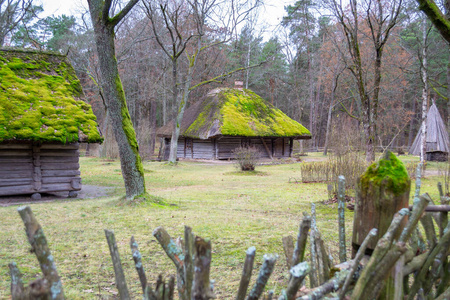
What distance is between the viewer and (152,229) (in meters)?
5.77

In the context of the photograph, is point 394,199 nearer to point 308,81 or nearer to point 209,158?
point 209,158

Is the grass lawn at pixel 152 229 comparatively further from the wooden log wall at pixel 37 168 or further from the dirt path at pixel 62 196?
→ the wooden log wall at pixel 37 168

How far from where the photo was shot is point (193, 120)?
26.7 meters

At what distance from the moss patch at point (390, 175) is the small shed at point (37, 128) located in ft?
30.7

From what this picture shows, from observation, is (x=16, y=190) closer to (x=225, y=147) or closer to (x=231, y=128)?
(x=231, y=128)

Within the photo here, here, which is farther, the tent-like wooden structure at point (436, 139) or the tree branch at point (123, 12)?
the tent-like wooden structure at point (436, 139)

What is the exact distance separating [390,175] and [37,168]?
10437 millimetres

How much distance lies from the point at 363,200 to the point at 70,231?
5.40 m

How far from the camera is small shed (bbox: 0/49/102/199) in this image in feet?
30.7

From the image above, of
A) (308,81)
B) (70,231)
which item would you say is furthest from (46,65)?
(308,81)

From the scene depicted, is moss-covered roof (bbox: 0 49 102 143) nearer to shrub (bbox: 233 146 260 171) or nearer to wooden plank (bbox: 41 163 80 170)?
wooden plank (bbox: 41 163 80 170)

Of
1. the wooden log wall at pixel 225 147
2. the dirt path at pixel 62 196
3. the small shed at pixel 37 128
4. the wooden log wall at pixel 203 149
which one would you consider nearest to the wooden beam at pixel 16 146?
the small shed at pixel 37 128

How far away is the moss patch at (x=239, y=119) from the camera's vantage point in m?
24.1

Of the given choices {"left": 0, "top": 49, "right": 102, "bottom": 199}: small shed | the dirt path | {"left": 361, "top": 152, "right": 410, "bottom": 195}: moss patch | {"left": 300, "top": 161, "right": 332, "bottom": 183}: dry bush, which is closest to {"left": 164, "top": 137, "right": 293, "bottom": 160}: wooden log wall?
{"left": 300, "top": 161, "right": 332, "bottom": 183}: dry bush
